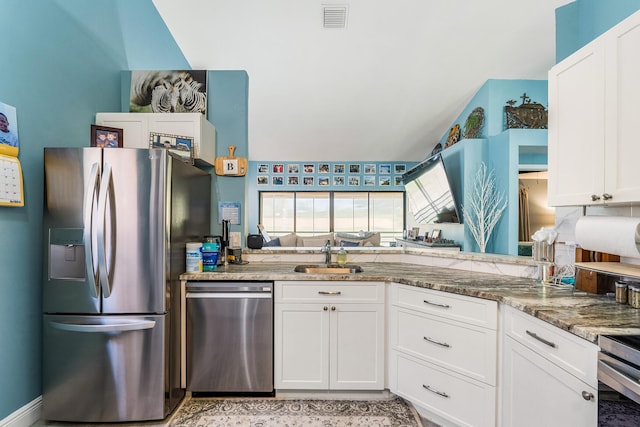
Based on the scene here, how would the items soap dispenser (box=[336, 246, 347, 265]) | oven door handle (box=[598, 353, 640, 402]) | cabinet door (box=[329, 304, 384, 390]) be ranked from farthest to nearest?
soap dispenser (box=[336, 246, 347, 265])
cabinet door (box=[329, 304, 384, 390])
oven door handle (box=[598, 353, 640, 402])

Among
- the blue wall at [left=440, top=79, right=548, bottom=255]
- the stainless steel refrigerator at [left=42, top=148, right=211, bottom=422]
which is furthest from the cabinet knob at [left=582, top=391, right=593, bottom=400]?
the blue wall at [left=440, top=79, right=548, bottom=255]

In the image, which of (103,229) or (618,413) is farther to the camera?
(103,229)

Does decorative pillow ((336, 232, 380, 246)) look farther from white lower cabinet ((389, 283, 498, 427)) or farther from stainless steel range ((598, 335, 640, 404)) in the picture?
stainless steel range ((598, 335, 640, 404))

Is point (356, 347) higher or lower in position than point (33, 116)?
lower

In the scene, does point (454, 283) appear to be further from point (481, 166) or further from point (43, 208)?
point (481, 166)

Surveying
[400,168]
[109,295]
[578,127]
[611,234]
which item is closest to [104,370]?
[109,295]

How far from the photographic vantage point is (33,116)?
195cm

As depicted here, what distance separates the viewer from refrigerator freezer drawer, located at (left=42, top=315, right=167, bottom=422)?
6.20 ft

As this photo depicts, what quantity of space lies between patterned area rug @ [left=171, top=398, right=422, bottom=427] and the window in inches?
209

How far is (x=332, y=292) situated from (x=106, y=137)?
2056 mm

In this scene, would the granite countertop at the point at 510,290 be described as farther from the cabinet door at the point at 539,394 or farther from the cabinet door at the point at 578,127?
the cabinet door at the point at 578,127

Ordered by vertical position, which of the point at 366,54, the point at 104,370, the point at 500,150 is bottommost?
the point at 104,370

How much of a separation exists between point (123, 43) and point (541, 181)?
6164mm

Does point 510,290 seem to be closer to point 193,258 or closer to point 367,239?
point 193,258
